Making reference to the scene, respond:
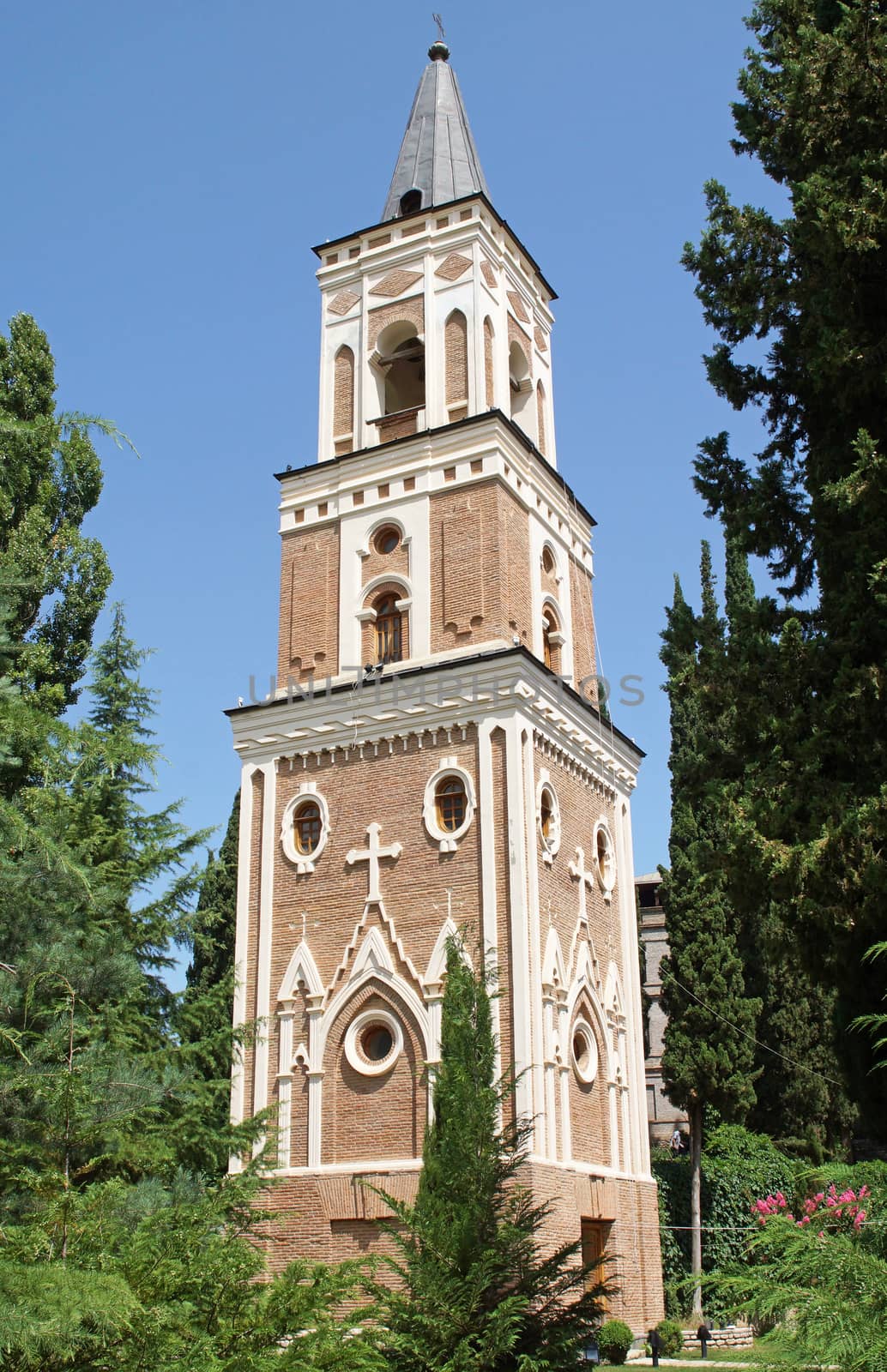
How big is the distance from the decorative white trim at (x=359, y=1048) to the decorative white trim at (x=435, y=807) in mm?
2681

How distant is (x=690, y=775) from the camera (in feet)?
43.3

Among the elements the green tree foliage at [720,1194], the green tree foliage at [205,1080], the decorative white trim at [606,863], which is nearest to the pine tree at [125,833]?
the green tree foliage at [205,1080]

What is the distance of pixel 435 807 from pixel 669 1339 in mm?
10449

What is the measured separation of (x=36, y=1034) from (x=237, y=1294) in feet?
15.1

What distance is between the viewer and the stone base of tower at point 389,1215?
18.2 m

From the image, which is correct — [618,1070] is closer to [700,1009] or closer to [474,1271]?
[700,1009]

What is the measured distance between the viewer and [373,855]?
67.4 feet

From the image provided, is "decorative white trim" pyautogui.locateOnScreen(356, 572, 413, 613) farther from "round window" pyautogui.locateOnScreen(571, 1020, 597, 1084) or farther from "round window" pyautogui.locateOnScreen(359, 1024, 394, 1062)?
"round window" pyautogui.locateOnScreen(571, 1020, 597, 1084)

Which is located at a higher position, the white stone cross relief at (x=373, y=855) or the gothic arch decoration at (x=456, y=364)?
the gothic arch decoration at (x=456, y=364)

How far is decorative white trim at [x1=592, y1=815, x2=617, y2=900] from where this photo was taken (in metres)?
22.7

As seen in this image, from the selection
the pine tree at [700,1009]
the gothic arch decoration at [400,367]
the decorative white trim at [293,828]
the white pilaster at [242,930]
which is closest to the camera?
the white pilaster at [242,930]

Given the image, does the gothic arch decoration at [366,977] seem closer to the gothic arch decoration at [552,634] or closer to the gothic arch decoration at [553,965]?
the gothic arch decoration at [553,965]

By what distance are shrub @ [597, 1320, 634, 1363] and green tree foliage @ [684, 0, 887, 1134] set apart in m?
10.4

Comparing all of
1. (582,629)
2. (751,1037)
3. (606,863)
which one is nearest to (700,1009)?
(751,1037)
